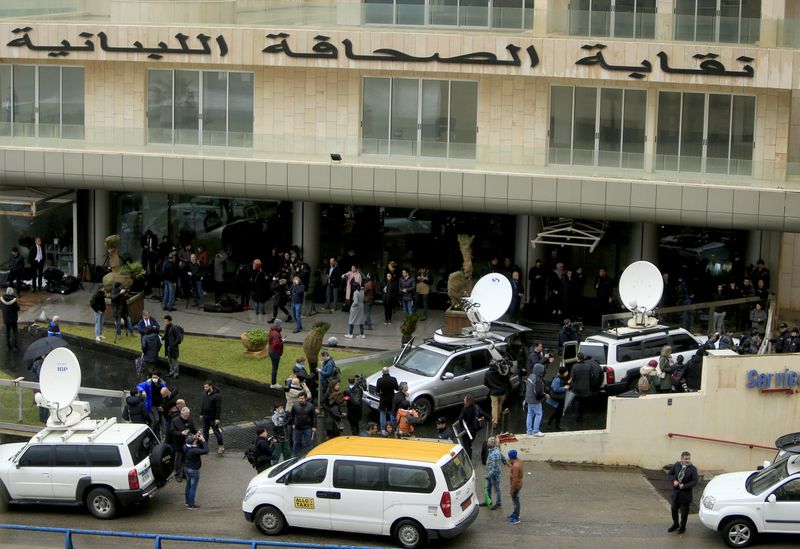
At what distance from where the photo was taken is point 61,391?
25859 millimetres

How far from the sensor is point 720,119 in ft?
121

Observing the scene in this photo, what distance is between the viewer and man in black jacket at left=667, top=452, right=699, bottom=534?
24.1 meters

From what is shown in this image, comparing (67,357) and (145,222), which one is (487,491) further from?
(145,222)

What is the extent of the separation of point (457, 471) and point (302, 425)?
186 inches

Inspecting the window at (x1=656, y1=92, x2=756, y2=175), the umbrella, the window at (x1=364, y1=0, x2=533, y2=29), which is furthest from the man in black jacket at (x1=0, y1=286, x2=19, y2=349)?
the window at (x1=656, y1=92, x2=756, y2=175)

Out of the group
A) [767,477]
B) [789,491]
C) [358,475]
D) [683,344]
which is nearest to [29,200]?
[683,344]

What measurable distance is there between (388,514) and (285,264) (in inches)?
628

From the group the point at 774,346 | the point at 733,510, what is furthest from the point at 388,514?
the point at 774,346

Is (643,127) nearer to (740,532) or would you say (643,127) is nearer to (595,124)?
(595,124)

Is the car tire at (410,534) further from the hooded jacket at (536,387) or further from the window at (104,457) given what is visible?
the hooded jacket at (536,387)

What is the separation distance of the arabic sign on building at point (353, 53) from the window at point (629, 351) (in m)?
8.60

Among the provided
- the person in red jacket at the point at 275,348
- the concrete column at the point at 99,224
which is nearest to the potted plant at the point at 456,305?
the person in red jacket at the point at 275,348

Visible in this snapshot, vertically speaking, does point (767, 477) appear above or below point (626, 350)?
below

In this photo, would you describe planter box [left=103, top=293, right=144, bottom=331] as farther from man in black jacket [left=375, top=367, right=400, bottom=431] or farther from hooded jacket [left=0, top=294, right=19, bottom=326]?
man in black jacket [left=375, top=367, right=400, bottom=431]
